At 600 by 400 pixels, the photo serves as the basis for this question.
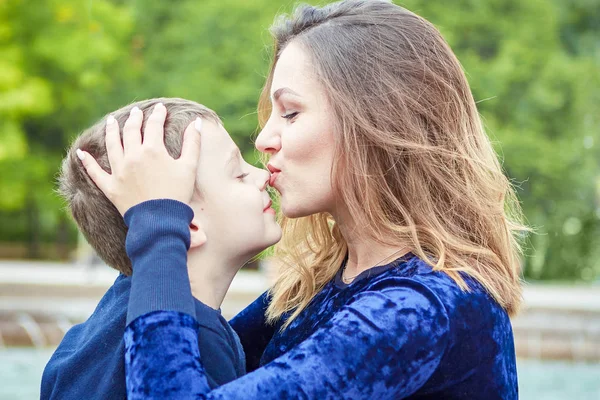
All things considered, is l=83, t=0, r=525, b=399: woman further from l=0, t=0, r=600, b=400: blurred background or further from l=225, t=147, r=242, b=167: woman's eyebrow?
l=0, t=0, r=600, b=400: blurred background

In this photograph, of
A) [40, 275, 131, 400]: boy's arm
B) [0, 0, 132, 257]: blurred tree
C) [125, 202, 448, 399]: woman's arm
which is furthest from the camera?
[0, 0, 132, 257]: blurred tree

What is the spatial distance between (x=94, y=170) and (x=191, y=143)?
222 mm

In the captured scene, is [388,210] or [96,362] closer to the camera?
[96,362]

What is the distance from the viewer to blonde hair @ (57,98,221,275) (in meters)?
1.86

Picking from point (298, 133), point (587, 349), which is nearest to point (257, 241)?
point (298, 133)

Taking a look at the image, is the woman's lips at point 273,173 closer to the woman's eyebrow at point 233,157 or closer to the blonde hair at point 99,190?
the woman's eyebrow at point 233,157

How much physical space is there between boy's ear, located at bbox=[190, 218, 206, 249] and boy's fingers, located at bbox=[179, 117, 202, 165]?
147mm

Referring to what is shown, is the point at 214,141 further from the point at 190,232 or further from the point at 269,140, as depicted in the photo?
the point at 190,232

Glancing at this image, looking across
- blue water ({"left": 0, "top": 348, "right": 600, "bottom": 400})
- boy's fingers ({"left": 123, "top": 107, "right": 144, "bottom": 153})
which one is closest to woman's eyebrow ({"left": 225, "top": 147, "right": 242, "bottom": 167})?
boy's fingers ({"left": 123, "top": 107, "right": 144, "bottom": 153})

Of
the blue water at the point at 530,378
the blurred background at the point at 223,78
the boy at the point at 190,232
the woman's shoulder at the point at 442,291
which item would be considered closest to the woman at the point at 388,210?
the woman's shoulder at the point at 442,291

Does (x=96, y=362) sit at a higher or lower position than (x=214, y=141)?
lower

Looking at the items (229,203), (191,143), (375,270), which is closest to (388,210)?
(375,270)

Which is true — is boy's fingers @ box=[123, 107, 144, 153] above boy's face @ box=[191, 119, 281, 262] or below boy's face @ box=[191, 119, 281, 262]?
above

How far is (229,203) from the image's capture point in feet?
6.20
